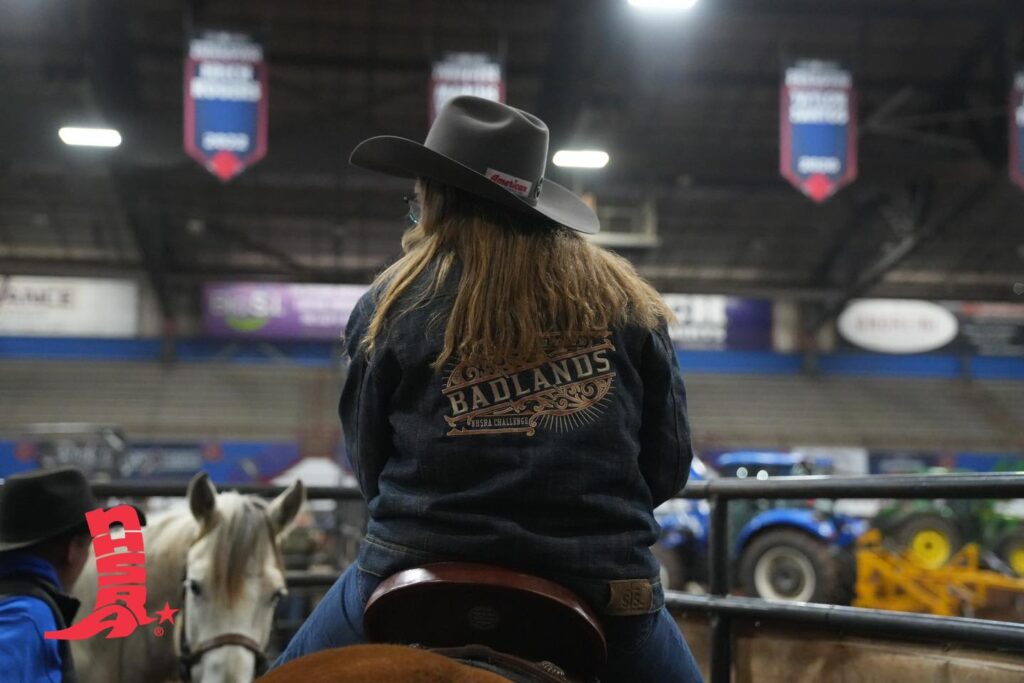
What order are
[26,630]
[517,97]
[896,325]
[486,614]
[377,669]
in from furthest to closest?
1. [896,325]
2. [517,97]
3. [26,630]
4. [486,614]
5. [377,669]

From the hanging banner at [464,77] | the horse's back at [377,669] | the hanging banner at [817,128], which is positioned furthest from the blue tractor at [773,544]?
the horse's back at [377,669]

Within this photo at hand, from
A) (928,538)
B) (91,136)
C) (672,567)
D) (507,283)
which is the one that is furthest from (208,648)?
(91,136)

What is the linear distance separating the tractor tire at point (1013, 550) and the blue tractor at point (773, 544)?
141 cm

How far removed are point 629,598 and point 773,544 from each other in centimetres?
782

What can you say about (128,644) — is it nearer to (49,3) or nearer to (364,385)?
(364,385)

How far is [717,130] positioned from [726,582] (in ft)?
46.7

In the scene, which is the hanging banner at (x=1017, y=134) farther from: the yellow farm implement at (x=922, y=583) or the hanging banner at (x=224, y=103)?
the hanging banner at (x=224, y=103)

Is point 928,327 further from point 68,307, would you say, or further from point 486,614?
point 486,614

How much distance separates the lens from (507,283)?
1.40 meters

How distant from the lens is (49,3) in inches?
468

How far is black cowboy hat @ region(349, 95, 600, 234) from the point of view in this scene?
1429 mm

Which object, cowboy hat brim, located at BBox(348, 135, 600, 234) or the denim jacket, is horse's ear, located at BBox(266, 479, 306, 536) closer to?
the denim jacket

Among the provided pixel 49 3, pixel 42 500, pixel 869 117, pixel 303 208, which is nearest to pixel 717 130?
pixel 869 117

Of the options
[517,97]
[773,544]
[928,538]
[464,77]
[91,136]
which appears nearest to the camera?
[773,544]
